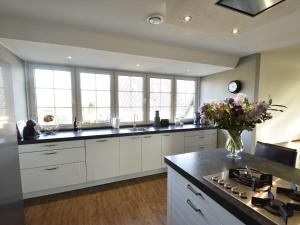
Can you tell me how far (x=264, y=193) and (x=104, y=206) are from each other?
187 centimetres

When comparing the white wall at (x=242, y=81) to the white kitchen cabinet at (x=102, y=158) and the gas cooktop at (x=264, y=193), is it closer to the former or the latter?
the gas cooktop at (x=264, y=193)

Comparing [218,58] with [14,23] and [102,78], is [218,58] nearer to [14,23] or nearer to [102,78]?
[102,78]

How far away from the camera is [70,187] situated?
2.38 m

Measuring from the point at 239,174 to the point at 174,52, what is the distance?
1926mm

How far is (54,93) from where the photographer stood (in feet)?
8.95

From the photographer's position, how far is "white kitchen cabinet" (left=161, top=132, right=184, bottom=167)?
2.89 metres

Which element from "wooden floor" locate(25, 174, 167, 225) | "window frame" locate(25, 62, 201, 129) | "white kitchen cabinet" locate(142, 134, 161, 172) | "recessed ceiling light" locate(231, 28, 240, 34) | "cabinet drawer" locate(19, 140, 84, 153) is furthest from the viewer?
"white kitchen cabinet" locate(142, 134, 161, 172)

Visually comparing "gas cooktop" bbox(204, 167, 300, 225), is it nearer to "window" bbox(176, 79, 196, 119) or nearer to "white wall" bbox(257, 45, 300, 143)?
"white wall" bbox(257, 45, 300, 143)

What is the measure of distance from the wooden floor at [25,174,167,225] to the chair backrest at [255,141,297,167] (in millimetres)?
1338

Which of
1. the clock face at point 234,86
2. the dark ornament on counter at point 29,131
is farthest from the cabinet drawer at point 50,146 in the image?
the clock face at point 234,86

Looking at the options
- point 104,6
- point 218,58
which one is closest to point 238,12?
point 104,6

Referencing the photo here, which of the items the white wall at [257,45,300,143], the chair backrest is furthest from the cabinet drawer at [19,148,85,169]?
the white wall at [257,45,300,143]

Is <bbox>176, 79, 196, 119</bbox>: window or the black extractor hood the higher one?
the black extractor hood

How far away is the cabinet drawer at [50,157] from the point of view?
2.04m
